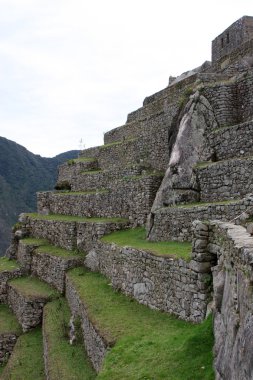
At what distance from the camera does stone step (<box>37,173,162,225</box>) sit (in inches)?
639

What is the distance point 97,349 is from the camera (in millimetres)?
10062

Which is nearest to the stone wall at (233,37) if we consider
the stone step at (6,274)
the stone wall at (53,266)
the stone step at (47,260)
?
the stone step at (47,260)

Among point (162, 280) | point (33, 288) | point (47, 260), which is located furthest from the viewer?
point (47, 260)

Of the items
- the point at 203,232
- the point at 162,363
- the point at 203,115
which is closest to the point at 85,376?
the point at 162,363

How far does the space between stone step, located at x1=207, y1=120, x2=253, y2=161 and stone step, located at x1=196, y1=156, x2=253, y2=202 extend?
23.3 inches

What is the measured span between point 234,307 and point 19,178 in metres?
83.1

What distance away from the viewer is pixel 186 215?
11.7 metres

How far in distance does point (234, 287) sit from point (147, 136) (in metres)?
15.0

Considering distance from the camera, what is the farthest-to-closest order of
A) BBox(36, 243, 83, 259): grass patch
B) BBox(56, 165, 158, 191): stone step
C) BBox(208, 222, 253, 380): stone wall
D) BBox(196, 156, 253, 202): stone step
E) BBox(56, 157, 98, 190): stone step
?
BBox(56, 157, 98, 190): stone step → BBox(56, 165, 158, 191): stone step → BBox(36, 243, 83, 259): grass patch → BBox(196, 156, 253, 202): stone step → BBox(208, 222, 253, 380): stone wall

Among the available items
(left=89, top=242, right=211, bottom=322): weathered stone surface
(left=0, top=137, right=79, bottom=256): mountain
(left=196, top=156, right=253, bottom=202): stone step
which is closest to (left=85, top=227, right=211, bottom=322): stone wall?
(left=89, top=242, right=211, bottom=322): weathered stone surface

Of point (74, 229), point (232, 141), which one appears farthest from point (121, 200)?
point (232, 141)

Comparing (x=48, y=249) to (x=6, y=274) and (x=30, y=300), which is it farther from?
(x=30, y=300)

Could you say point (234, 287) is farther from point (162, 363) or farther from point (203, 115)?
point (203, 115)

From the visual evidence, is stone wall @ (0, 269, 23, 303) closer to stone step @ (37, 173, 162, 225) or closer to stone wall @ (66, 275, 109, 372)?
stone step @ (37, 173, 162, 225)
